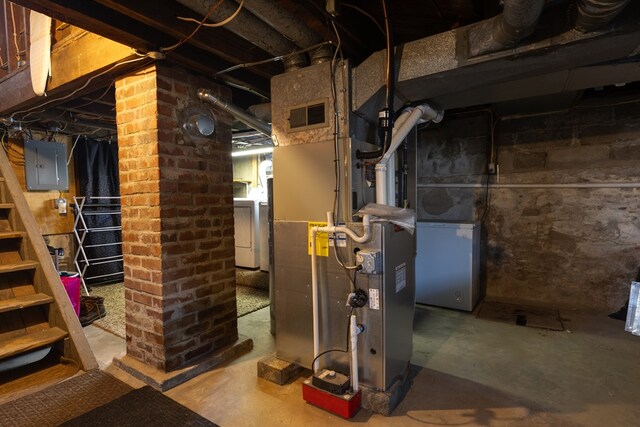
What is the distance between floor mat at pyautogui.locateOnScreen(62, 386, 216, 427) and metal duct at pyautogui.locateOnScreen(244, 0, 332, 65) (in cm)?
232

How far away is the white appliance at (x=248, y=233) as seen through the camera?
5016 mm

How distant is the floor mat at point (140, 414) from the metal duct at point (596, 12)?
2738mm

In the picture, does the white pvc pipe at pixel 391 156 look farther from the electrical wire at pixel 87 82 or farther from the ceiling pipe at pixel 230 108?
the electrical wire at pixel 87 82

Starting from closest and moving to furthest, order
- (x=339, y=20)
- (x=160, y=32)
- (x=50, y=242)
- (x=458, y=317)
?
(x=339, y=20)
(x=160, y=32)
(x=458, y=317)
(x=50, y=242)

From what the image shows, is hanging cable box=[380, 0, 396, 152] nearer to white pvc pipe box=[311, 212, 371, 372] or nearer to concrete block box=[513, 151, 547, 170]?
white pvc pipe box=[311, 212, 371, 372]

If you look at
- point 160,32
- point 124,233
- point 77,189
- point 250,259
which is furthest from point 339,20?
point 77,189

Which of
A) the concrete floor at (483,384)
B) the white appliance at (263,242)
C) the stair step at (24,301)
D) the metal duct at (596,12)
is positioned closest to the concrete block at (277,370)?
the concrete floor at (483,384)

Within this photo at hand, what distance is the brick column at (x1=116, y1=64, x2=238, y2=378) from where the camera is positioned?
2.28 meters

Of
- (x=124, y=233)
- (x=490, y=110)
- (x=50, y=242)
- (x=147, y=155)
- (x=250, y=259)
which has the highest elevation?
(x=490, y=110)

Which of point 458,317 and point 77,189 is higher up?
point 77,189

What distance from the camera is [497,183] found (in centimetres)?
399

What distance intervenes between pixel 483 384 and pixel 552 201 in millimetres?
2472

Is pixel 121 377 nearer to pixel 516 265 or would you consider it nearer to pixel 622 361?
pixel 622 361

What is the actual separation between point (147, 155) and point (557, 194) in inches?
162
